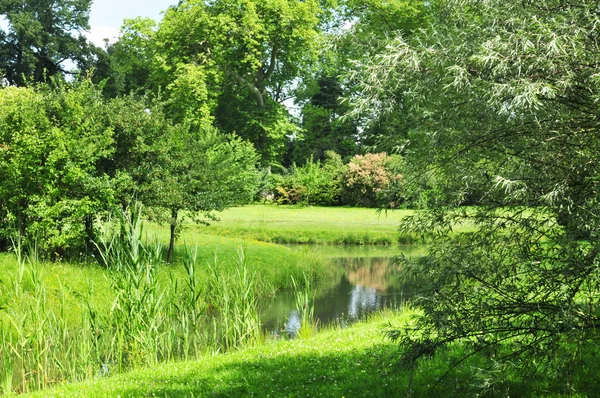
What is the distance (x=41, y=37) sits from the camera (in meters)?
50.6

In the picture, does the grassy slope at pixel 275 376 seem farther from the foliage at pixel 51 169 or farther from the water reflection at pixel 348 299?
the foliage at pixel 51 169

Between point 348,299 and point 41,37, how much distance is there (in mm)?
44466

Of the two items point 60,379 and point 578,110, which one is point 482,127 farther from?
point 60,379

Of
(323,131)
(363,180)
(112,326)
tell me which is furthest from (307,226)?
(323,131)

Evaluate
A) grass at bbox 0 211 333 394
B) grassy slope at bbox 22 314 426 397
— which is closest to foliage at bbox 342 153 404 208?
grass at bbox 0 211 333 394

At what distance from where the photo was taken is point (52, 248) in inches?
557

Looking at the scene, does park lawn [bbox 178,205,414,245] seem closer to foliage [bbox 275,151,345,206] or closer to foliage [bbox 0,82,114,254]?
foliage [bbox 275,151,345,206]

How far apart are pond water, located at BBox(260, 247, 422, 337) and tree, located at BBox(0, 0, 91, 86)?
37248mm

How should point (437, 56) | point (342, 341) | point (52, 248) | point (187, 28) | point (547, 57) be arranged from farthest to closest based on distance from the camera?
point (187, 28) < point (52, 248) < point (342, 341) < point (437, 56) < point (547, 57)

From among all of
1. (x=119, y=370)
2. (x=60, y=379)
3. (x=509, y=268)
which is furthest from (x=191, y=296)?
(x=509, y=268)

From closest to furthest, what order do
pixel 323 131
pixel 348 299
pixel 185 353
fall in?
pixel 185 353 < pixel 348 299 < pixel 323 131

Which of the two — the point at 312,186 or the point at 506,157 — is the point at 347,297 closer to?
the point at 506,157

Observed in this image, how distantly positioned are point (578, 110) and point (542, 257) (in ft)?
4.01

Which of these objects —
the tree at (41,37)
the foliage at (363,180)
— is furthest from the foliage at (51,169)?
the tree at (41,37)
